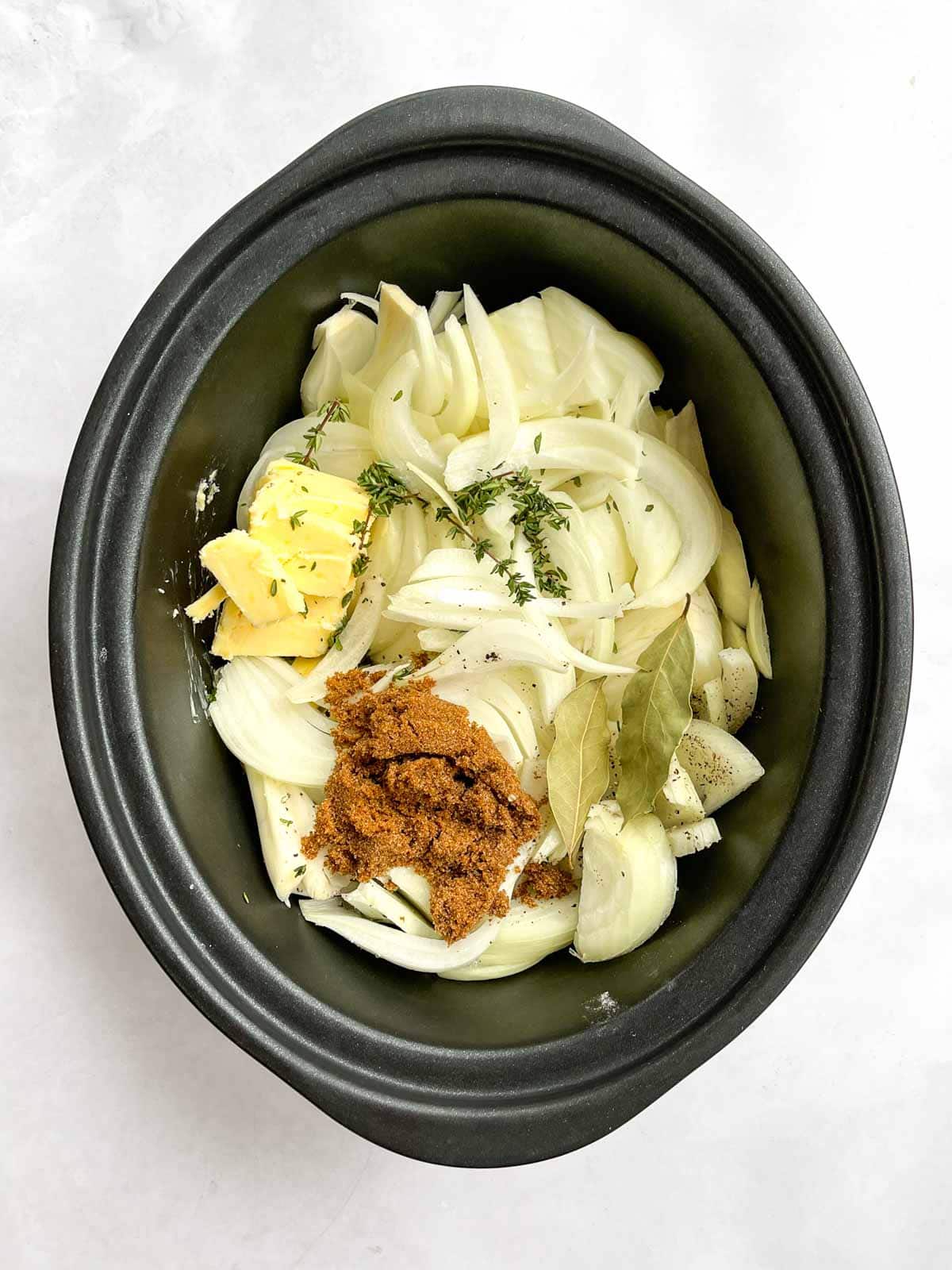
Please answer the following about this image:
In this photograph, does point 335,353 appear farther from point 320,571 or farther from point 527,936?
point 527,936

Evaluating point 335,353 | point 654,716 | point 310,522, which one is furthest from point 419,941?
point 335,353

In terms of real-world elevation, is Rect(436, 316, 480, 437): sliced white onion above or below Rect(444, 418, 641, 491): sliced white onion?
above

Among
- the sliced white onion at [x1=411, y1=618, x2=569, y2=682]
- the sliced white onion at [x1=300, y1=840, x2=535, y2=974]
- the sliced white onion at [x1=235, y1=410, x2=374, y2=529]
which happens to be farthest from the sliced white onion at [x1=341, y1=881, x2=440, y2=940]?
the sliced white onion at [x1=235, y1=410, x2=374, y2=529]

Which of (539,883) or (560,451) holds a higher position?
(560,451)

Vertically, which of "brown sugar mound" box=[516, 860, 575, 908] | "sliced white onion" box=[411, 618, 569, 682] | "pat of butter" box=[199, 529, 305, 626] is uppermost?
"pat of butter" box=[199, 529, 305, 626]

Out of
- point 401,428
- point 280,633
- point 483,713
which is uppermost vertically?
point 401,428

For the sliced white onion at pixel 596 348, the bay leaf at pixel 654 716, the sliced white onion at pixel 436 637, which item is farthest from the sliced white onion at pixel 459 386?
the bay leaf at pixel 654 716

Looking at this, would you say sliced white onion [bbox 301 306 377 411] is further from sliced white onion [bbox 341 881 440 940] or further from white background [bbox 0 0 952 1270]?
sliced white onion [bbox 341 881 440 940]
